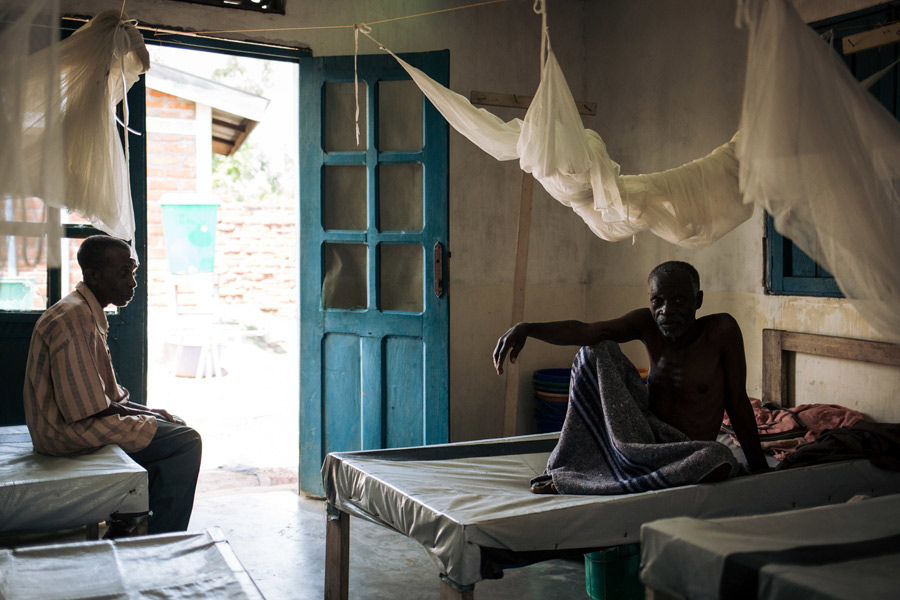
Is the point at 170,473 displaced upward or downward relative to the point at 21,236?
downward

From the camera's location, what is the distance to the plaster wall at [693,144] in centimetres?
345

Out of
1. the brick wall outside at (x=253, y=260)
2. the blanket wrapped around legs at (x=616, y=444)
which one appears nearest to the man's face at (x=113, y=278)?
the blanket wrapped around legs at (x=616, y=444)

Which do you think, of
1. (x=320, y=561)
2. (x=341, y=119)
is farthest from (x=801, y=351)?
(x=341, y=119)

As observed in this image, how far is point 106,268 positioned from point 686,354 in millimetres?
2176

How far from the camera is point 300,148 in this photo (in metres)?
4.41

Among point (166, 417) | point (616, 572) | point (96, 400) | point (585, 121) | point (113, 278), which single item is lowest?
point (616, 572)

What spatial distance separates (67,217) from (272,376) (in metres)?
4.18

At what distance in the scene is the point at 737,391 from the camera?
2717 mm

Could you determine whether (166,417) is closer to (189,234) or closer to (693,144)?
(693,144)

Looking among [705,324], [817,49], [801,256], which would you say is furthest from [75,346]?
[801,256]

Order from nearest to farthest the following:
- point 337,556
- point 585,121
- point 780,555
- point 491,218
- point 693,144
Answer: point 780,555 → point 337,556 → point 693,144 → point 491,218 → point 585,121

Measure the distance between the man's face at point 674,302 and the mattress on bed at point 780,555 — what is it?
37.8 inches

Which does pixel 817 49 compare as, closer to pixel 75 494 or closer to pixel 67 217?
pixel 75 494

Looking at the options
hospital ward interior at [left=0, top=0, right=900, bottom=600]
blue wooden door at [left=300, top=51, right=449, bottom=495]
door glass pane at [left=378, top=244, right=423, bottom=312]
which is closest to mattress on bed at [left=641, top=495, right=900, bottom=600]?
hospital ward interior at [left=0, top=0, right=900, bottom=600]
